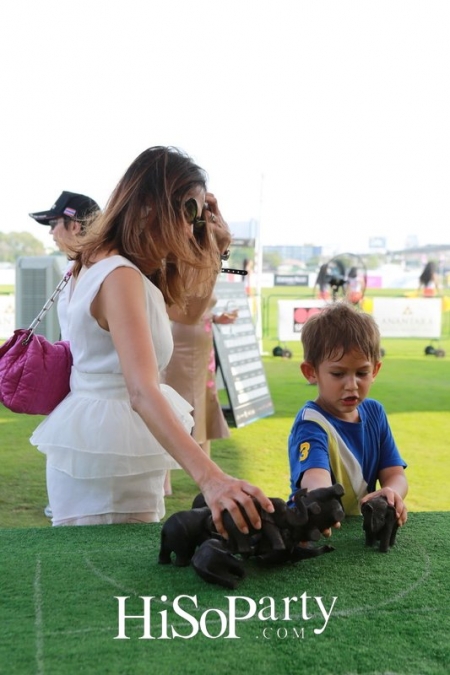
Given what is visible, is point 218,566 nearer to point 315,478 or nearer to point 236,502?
point 236,502

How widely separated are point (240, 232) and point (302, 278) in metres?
11.2

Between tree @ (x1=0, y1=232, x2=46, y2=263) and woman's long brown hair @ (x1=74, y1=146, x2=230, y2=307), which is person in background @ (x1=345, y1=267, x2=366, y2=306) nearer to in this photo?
woman's long brown hair @ (x1=74, y1=146, x2=230, y2=307)

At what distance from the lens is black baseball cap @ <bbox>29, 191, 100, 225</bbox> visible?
3936 mm

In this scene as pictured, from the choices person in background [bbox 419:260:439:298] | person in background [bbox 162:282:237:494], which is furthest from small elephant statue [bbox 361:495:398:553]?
person in background [bbox 419:260:439:298]

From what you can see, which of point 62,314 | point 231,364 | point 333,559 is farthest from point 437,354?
point 333,559

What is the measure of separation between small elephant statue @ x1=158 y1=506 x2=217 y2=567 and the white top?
0.39m

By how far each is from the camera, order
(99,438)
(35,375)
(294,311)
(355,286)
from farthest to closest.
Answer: (294,311), (355,286), (35,375), (99,438)

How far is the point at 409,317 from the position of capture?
46.9ft

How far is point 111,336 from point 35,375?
31 centimetres

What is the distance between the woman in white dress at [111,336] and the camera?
169 centimetres

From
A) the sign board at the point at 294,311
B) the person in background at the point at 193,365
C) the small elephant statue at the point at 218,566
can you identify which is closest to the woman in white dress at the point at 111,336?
the small elephant statue at the point at 218,566

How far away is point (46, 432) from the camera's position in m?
1.79

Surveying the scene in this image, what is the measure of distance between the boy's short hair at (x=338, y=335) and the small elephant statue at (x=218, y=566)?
697mm

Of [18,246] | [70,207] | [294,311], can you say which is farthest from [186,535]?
[18,246]
